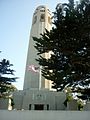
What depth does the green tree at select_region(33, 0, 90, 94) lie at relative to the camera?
15.8m

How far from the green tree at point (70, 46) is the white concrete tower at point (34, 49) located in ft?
47.9

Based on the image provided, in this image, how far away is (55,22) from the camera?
55.8 ft

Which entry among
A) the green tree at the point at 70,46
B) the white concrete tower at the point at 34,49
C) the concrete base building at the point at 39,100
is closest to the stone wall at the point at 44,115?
the green tree at the point at 70,46

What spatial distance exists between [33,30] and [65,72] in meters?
20.8

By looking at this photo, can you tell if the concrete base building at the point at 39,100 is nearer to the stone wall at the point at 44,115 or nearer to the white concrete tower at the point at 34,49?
the white concrete tower at the point at 34,49

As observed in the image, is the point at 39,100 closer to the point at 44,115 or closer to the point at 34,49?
the point at 34,49

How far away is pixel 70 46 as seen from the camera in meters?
15.8

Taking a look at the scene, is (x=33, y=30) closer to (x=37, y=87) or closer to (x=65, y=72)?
(x=37, y=87)

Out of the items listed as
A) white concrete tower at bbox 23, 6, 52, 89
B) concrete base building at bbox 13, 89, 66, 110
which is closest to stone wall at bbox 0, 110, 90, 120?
concrete base building at bbox 13, 89, 66, 110

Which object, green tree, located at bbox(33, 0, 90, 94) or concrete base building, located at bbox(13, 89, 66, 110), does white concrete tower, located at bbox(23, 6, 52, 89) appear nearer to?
concrete base building, located at bbox(13, 89, 66, 110)

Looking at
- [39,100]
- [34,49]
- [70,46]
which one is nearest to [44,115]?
[70,46]

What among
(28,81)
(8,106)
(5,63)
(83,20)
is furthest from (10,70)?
(83,20)

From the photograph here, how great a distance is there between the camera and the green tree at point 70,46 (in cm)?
1580

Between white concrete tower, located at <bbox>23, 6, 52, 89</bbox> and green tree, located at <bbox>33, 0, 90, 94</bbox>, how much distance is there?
14.6 meters
